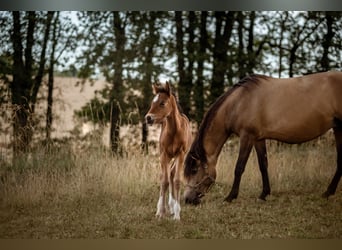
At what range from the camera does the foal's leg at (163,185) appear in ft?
15.7

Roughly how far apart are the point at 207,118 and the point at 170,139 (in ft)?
1.14

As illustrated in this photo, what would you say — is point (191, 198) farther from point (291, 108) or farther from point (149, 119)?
point (291, 108)

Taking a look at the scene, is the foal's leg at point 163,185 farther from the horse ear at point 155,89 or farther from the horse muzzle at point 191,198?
the horse ear at point 155,89

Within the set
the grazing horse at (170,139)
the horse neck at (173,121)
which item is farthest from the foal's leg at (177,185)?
the horse neck at (173,121)

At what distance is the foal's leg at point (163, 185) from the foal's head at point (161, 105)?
1.00ft

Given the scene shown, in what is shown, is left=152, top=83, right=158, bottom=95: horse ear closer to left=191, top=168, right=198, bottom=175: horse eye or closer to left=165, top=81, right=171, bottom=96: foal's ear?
left=165, top=81, right=171, bottom=96: foal's ear

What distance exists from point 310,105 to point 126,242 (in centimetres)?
181

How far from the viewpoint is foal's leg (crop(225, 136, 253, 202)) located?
191 inches

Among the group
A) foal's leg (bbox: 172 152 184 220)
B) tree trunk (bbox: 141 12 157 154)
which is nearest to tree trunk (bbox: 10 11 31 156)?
tree trunk (bbox: 141 12 157 154)

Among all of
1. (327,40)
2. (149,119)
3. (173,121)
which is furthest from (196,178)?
(327,40)

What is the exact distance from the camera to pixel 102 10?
4.96 meters

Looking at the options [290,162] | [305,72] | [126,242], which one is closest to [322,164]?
[290,162]

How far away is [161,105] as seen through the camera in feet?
15.8
